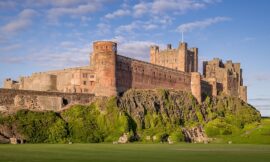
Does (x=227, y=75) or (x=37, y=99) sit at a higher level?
(x=227, y=75)

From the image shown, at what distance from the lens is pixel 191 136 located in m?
88.1

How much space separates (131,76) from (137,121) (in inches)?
528

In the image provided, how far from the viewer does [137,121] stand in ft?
265

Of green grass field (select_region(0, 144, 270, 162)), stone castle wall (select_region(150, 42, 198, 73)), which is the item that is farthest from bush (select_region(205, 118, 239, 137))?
green grass field (select_region(0, 144, 270, 162))

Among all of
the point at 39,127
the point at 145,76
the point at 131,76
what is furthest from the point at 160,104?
the point at 39,127

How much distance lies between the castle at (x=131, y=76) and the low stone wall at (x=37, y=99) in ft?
16.9

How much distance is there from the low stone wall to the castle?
514 centimetres

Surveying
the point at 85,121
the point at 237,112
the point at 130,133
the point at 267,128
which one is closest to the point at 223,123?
the point at 267,128

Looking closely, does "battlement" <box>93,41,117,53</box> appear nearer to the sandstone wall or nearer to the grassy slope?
the sandstone wall

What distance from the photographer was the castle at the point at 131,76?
83.1 metres

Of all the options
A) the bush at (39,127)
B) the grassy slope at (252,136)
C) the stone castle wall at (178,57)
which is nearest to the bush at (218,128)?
the grassy slope at (252,136)

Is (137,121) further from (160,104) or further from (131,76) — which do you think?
(131,76)

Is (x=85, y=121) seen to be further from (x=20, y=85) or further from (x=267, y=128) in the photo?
(x=267, y=128)

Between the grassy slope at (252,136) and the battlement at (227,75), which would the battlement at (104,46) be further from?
the battlement at (227,75)
